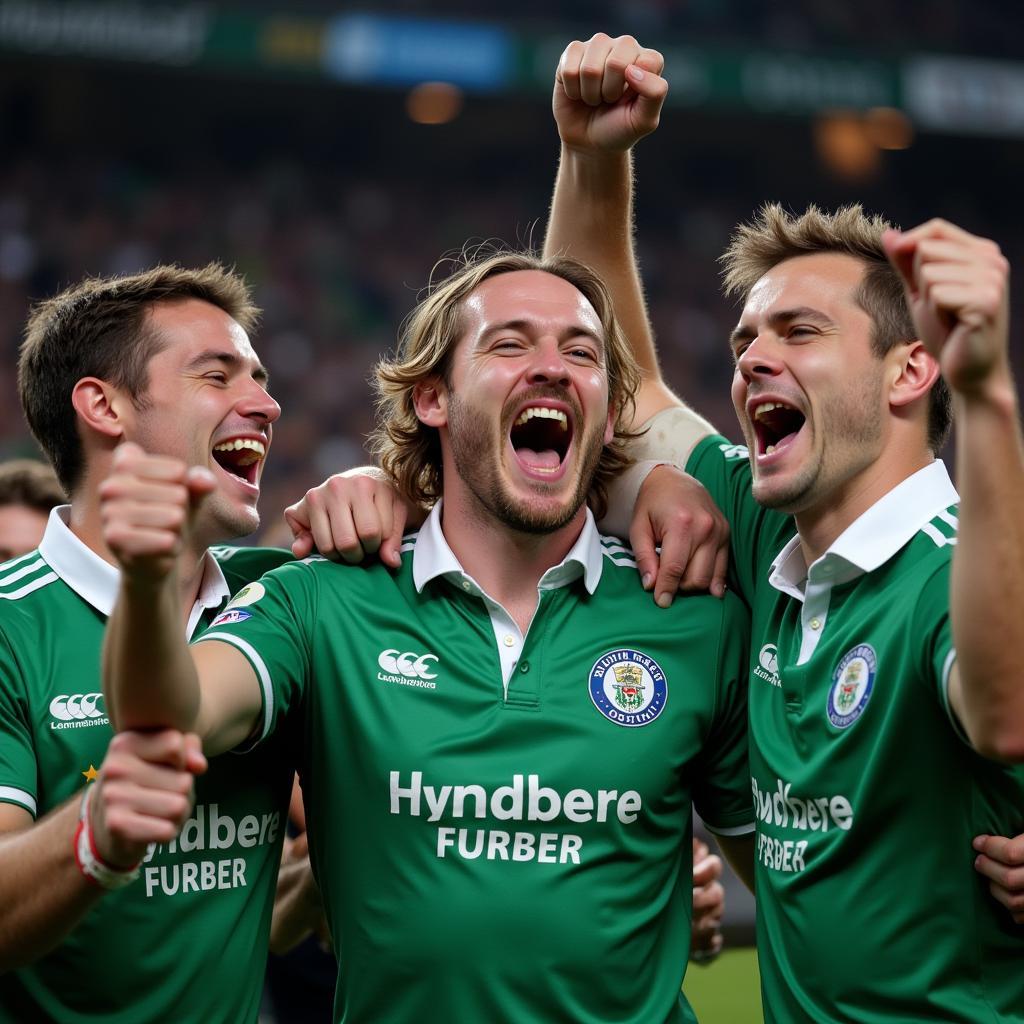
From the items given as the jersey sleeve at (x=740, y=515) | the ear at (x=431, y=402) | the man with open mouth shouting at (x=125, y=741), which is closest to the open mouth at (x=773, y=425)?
the jersey sleeve at (x=740, y=515)

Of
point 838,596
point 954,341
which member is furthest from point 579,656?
point 954,341

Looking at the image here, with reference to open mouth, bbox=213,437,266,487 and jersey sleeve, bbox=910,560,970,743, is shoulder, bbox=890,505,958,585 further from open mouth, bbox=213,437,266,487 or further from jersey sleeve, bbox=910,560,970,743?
open mouth, bbox=213,437,266,487

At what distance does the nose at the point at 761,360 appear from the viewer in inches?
119

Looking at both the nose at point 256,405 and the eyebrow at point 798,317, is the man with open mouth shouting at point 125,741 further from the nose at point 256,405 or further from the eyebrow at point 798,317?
the eyebrow at point 798,317

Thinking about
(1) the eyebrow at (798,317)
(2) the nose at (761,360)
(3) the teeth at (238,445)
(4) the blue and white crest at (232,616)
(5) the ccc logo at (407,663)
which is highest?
(1) the eyebrow at (798,317)

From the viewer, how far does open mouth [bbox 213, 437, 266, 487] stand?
333 cm

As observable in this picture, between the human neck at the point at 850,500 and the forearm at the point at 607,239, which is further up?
the forearm at the point at 607,239

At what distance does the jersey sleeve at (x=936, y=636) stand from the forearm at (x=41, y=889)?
144cm

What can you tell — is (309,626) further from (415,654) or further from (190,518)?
(190,518)

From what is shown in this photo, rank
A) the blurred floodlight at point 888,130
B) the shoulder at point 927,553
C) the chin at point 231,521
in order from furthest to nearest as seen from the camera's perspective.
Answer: the blurred floodlight at point 888,130, the chin at point 231,521, the shoulder at point 927,553

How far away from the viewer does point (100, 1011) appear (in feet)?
9.09

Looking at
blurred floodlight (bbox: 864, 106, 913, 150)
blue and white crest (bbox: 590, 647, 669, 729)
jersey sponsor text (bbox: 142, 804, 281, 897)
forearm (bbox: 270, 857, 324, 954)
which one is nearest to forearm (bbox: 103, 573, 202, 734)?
jersey sponsor text (bbox: 142, 804, 281, 897)

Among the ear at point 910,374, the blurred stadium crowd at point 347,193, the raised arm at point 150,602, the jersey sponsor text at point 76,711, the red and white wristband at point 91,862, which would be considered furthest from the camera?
the blurred stadium crowd at point 347,193

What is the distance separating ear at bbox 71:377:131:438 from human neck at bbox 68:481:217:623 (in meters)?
0.14
